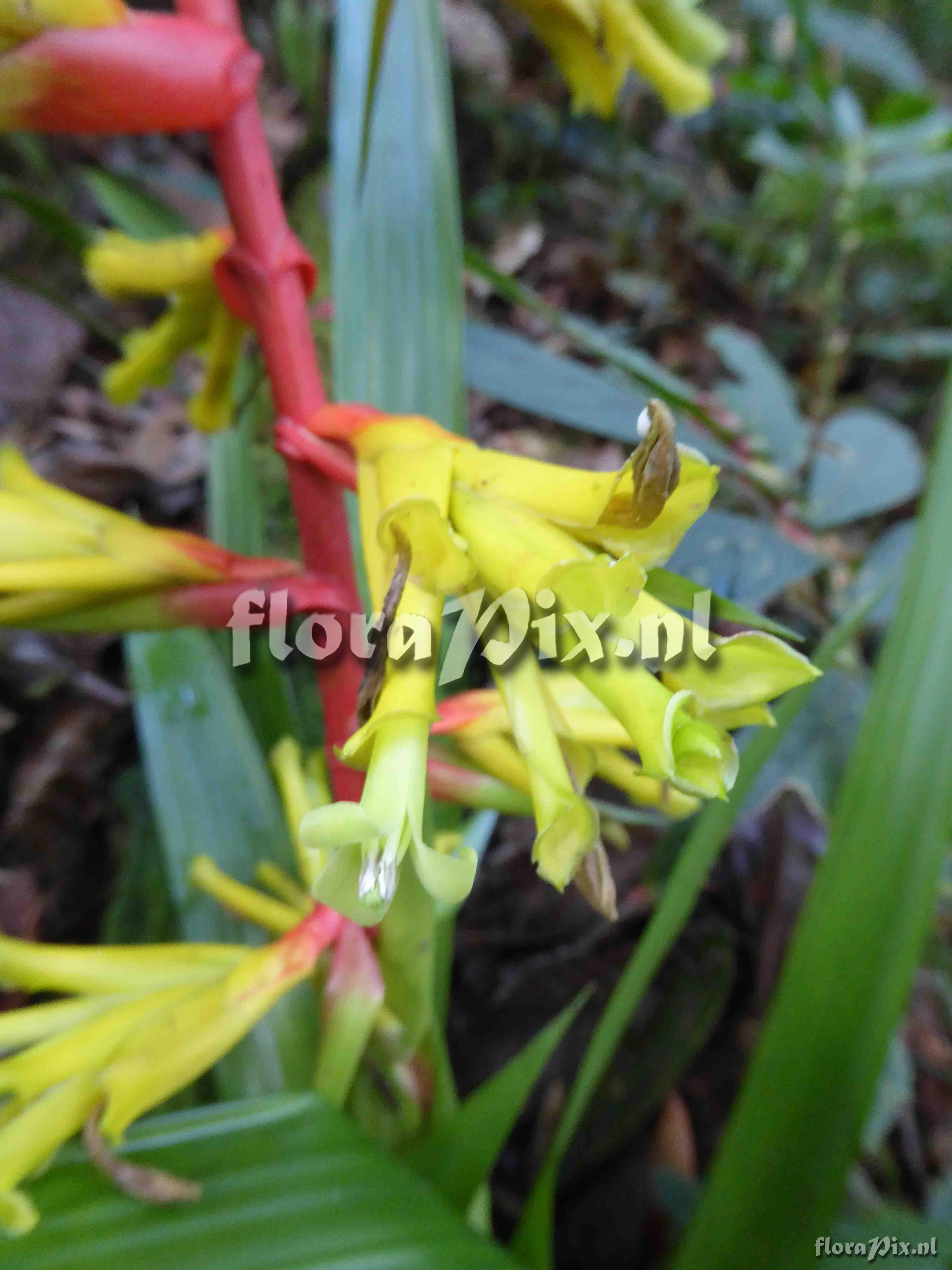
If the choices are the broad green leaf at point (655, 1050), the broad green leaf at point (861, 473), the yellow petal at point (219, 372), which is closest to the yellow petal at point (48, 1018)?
the yellow petal at point (219, 372)

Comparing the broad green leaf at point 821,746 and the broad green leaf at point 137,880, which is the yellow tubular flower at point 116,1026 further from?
the broad green leaf at point 821,746

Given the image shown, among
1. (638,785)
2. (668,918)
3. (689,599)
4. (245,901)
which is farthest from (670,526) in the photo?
(245,901)

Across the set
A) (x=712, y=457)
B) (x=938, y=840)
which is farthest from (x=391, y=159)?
(x=938, y=840)

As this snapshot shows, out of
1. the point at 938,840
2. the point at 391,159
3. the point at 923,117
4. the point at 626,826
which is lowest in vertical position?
the point at 626,826

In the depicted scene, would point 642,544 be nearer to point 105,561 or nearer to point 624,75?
point 105,561

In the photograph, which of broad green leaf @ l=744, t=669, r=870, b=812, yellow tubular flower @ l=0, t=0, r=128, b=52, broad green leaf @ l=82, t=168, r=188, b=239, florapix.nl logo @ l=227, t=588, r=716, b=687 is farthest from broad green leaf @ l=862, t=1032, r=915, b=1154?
broad green leaf @ l=82, t=168, r=188, b=239
